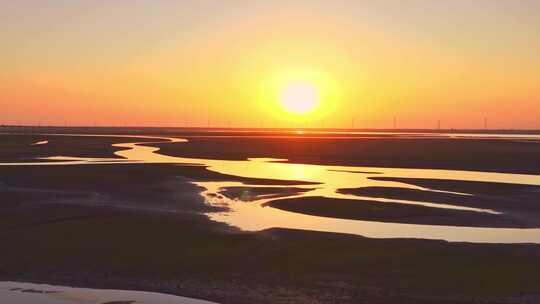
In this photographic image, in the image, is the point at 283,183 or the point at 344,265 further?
the point at 283,183

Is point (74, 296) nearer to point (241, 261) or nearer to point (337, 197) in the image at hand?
point (241, 261)

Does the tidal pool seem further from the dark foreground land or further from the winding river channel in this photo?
the winding river channel

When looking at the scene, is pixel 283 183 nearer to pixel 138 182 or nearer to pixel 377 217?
pixel 138 182

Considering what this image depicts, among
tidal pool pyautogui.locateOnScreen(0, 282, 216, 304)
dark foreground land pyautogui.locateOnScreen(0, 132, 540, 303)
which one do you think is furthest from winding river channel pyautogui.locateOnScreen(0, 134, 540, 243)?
tidal pool pyautogui.locateOnScreen(0, 282, 216, 304)

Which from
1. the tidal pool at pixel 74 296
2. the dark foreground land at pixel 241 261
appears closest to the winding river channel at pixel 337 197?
the dark foreground land at pixel 241 261

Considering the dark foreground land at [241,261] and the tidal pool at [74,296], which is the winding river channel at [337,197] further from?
the tidal pool at [74,296]

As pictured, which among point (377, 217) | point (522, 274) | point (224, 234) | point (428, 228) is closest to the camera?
point (522, 274)

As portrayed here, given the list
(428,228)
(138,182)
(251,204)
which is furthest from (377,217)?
(138,182)

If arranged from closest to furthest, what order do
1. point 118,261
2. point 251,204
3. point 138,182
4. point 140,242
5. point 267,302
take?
point 267,302 → point 118,261 → point 140,242 → point 251,204 → point 138,182
